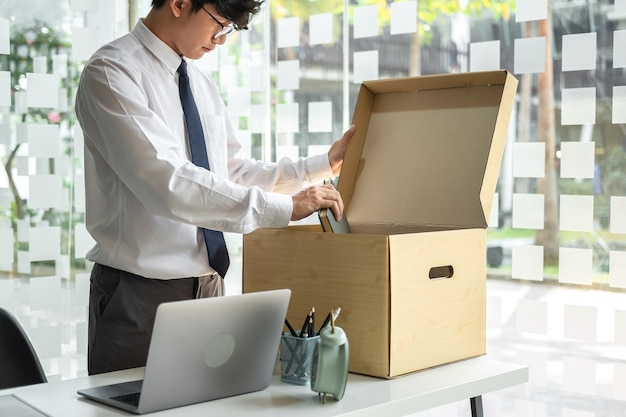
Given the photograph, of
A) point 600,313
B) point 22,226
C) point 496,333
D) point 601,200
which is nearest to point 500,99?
point 601,200

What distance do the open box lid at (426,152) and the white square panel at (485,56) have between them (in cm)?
79

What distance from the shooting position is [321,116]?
3.51 m

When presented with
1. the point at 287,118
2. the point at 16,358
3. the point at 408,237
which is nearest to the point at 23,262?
the point at 287,118

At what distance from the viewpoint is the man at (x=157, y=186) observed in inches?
71.7

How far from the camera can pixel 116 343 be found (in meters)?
2.04

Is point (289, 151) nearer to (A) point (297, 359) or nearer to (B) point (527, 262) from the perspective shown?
(B) point (527, 262)

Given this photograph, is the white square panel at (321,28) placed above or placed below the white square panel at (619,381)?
above

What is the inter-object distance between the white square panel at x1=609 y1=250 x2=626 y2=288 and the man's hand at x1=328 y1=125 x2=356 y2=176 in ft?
3.19

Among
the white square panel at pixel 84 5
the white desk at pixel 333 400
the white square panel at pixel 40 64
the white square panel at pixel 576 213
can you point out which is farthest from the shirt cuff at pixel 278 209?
the white square panel at pixel 84 5

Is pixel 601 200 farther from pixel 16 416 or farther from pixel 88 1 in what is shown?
pixel 88 1

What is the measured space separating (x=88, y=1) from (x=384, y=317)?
2667 millimetres

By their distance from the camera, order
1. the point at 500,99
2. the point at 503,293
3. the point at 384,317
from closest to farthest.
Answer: the point at 384,317
the point at 500,99
the point at 503,293

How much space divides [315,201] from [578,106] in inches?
48.6

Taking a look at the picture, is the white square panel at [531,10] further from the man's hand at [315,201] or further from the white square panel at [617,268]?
the man's hand at [315,201]
